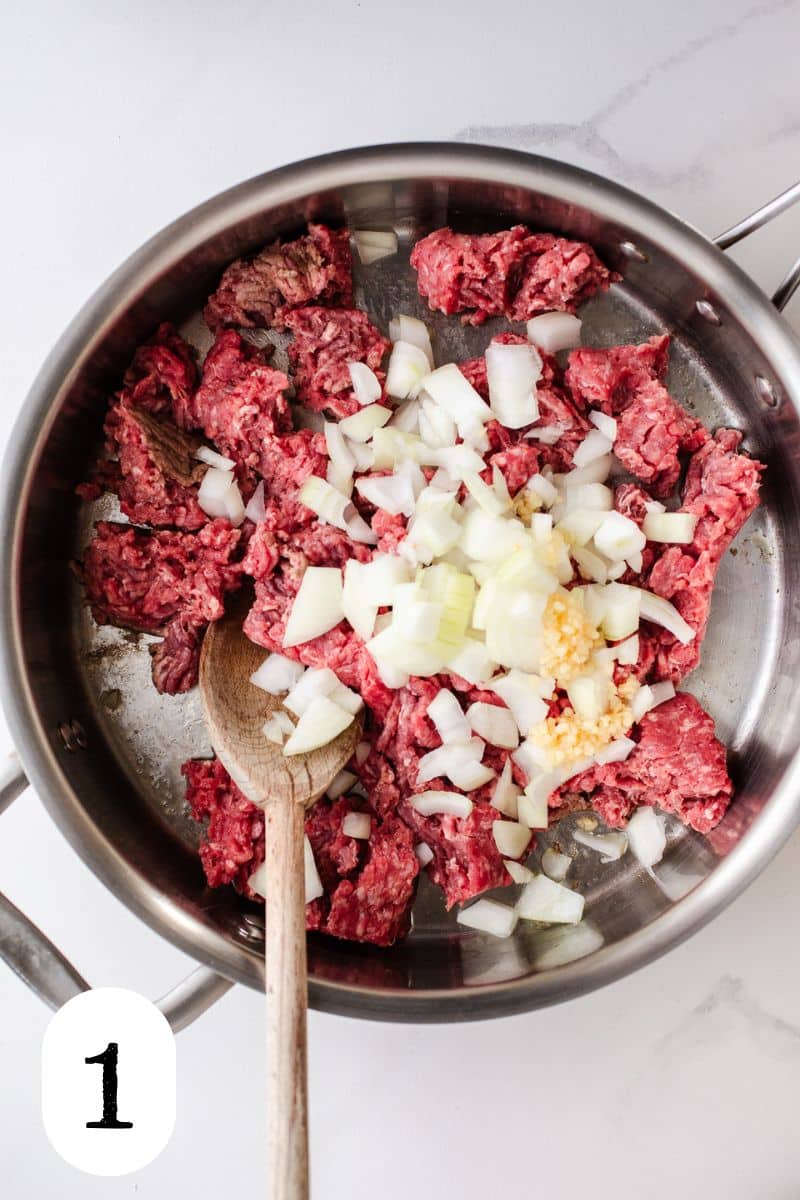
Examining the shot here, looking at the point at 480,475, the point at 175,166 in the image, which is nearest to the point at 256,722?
the point at 480,475

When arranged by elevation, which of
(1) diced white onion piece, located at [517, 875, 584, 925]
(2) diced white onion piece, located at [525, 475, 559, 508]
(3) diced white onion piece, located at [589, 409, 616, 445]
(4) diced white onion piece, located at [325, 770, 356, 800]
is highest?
(3) diced white onion piece, located at [589, 409, 616, 445]

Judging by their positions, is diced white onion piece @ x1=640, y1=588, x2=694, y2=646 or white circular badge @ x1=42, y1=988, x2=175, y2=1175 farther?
white circular badge @ x1=42, y1=988, x2=175, y2=1175

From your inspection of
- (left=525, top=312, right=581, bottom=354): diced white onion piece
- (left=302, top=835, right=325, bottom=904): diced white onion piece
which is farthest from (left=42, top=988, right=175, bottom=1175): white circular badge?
(left=525, top=312, right=581, bottom=354): diced white onion piece

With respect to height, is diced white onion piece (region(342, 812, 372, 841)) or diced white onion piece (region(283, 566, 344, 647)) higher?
diced white onion piece (region(283, 566, 344, 647))

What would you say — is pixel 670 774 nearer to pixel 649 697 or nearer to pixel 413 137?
pixel 649 697

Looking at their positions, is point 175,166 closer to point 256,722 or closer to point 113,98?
point 113,98

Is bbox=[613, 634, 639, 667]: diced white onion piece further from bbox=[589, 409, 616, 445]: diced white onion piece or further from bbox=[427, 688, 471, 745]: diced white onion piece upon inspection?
bbox=[589, 409, 616, 445]: diced white onion piece

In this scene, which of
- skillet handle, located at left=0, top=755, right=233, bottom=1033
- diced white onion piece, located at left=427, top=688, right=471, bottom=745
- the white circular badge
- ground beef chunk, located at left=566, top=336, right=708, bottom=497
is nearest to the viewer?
skillet handle, located at left=0, top=755, right=233, bottom=1033
